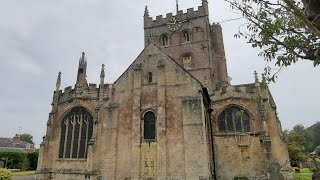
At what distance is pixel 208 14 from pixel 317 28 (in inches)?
1227

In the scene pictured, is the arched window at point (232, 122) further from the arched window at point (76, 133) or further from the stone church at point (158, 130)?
the arched window at point (76, 133)

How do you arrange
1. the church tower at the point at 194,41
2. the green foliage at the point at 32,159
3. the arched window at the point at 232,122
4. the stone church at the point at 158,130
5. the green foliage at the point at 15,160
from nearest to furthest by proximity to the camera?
the stone church at the point at 158,130 < the arched window at the point at 232,122 < the church tower at the point at 194,41 < the green foliage at the point at 15,160 < the green foliage at the point at 32,159

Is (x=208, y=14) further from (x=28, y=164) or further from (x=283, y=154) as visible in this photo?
(x=28, y=164)

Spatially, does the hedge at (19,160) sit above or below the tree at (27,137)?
below

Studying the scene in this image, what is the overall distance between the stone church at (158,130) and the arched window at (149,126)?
0.07 meters

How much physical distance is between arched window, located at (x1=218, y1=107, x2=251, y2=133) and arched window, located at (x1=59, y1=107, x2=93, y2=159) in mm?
11293

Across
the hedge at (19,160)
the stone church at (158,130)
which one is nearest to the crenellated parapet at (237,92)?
the stone church at (158,130)

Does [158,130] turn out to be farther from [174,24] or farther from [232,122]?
[174,24]

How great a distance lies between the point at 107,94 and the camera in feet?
69.8

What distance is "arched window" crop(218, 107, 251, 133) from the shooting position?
2123 cm

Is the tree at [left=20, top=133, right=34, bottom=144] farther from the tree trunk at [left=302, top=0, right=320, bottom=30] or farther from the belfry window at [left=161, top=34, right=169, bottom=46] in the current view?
the tree trunk at [left=302, top=0, right=320, bottom=30]

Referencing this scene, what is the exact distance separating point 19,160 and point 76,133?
2558cm

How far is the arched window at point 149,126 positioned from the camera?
736 inches

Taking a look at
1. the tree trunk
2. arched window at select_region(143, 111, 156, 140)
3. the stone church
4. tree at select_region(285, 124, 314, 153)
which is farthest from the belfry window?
the tree trunk
